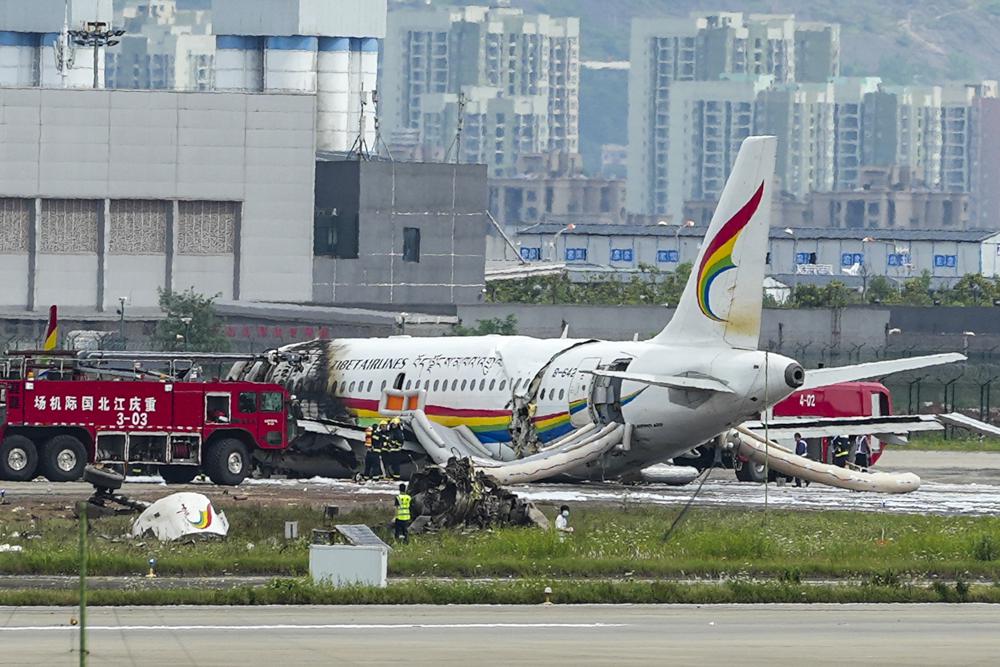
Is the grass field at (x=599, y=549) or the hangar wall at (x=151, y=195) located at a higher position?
the hangar wall at (x=151, y=195)

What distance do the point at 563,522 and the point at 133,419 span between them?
17.4 metres

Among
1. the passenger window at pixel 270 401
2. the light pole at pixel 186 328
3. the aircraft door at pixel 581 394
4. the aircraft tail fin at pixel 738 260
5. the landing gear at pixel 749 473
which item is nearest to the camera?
the aircraft tail fin at pixel 738 260

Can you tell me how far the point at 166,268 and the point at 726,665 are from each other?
Result: 124 metres

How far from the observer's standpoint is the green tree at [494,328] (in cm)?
12477

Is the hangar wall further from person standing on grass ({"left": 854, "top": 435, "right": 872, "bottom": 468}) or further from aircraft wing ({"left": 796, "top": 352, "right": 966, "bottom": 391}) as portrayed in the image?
aircraft wing ({"left": 796, "top": 352, "right": 966, "bottom": 391})

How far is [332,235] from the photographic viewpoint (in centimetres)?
15812

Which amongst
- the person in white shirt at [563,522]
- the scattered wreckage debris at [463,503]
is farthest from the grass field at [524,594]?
the scattered wreckage debris at [463,503]

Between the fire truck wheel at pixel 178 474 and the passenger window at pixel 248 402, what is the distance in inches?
82.5

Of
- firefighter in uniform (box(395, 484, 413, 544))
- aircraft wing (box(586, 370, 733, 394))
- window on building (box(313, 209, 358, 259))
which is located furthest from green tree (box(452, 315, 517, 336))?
firefighter in uniform (box(395, 484, 413, 544))

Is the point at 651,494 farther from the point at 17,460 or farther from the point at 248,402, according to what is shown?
the point at 17,460

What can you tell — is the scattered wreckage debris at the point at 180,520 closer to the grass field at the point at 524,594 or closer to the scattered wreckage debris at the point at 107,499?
the scattered wreckage debris at the point at 107,499

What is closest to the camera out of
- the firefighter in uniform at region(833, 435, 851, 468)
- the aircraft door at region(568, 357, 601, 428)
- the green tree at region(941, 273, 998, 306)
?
the aircraft door at region(568, 357, 601, 428)

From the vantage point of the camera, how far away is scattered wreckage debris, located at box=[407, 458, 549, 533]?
4750 cm

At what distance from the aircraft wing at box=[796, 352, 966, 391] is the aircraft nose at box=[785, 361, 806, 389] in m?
0.22
